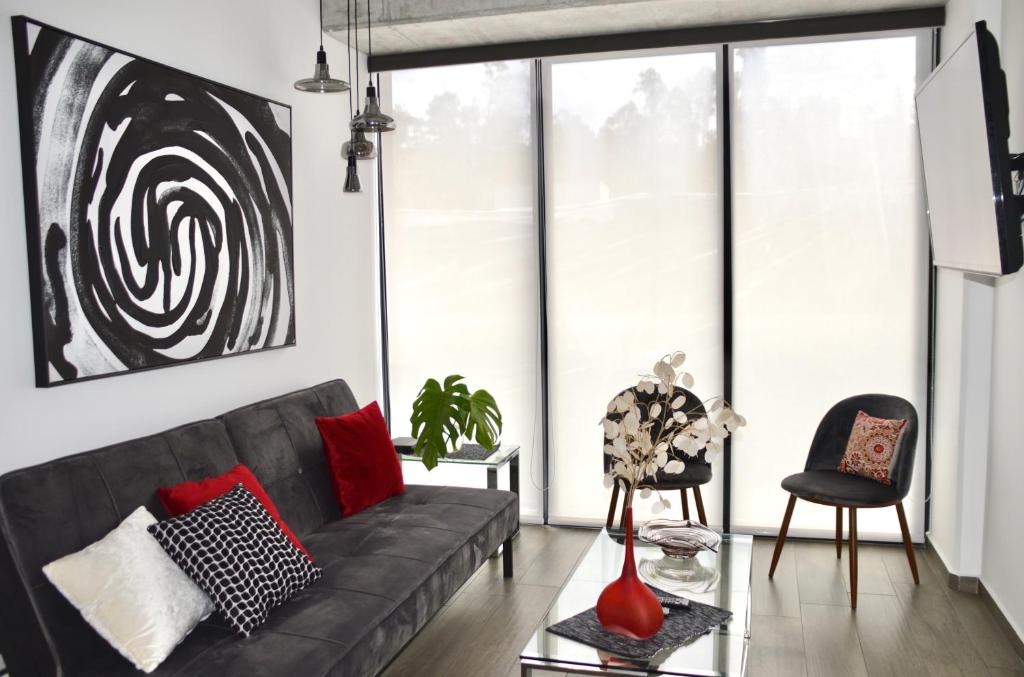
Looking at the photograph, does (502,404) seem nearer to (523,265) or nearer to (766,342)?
(523,265)

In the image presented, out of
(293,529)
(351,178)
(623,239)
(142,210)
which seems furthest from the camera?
(623,239)

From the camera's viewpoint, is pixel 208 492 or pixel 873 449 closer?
pixel 208 492

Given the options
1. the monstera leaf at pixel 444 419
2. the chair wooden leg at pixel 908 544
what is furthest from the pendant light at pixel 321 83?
the chair wooden leg at pixel 908 544

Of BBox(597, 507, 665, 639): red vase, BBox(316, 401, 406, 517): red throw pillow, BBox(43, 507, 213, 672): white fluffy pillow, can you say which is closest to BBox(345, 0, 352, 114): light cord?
BBox(316, 401, 406, 517): red throw pillow

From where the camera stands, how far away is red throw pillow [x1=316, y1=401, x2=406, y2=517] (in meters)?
3.62

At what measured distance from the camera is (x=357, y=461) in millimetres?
3668

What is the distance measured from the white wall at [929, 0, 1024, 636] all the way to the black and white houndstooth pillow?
2727mm

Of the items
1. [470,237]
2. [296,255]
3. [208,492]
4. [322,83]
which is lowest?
[208,492]

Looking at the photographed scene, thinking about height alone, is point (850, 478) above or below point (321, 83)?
below

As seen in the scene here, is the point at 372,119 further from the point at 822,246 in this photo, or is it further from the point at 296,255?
the point at 822,246

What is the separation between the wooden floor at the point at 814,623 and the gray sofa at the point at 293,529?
0.91 feet

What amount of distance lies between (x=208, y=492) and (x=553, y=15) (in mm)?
2833

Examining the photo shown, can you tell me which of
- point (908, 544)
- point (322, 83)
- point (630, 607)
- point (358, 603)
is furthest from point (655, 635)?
point (322, 83)

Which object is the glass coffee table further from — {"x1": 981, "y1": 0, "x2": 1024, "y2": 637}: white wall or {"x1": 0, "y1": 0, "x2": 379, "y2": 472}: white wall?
{"x1": 0, "y1": 0, "x2": 379, "y2": 472}: white wall
